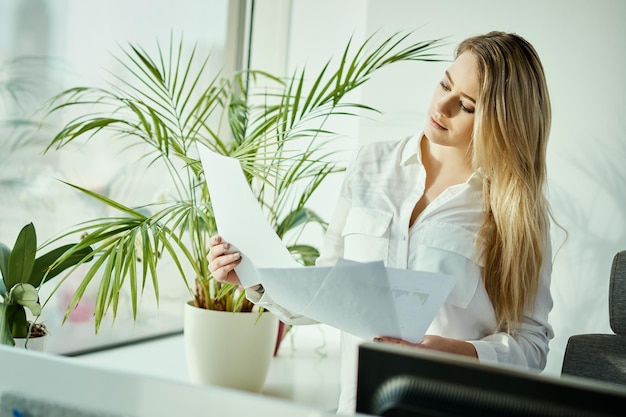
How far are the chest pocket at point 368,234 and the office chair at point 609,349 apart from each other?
1.63 ft

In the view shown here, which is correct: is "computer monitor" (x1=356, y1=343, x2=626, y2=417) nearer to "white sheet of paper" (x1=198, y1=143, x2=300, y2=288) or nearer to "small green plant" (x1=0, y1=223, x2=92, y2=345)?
"white sheet of paper" (x1=198, y1=143, x2=300, y2=288)

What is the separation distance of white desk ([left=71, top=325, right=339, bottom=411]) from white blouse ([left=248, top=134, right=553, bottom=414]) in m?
1.17

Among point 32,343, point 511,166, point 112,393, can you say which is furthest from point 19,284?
point 112,393

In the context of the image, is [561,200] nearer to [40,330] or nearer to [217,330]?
[217,330]

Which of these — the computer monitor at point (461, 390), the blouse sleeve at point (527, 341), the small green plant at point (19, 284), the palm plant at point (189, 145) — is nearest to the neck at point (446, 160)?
the blouse sleeve at point (527, 341)

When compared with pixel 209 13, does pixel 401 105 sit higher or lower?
lower

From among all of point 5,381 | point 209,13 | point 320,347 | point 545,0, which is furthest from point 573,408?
point 209,13

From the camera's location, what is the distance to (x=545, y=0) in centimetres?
315

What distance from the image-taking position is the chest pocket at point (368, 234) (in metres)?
1.79

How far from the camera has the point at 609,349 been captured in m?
1.80

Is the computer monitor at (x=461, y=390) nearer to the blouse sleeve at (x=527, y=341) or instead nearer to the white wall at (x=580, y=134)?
the blouse sleeve at (x=527, y=341)

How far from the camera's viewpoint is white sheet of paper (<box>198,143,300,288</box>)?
1.52 meters

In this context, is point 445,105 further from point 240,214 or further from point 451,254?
point 240,214

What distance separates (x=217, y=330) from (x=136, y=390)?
2.16 metres
